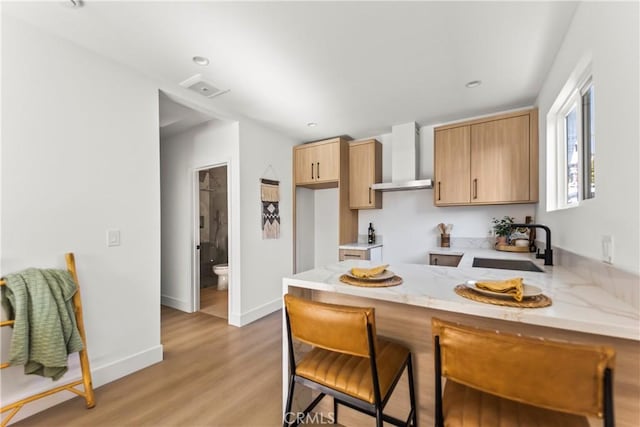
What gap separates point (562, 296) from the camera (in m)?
1.13

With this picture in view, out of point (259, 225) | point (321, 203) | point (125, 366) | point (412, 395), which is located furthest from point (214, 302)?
point (412, 395)

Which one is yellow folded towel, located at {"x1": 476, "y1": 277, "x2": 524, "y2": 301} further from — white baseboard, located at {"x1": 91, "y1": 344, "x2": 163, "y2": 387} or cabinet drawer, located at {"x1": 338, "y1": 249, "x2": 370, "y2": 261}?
white baseboard, located at {"x1": 91, "y1": 344, "x2": 163, "y2": 387}

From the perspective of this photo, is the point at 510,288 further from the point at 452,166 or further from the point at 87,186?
the point at 87,186

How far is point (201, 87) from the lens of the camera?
8.34 feet

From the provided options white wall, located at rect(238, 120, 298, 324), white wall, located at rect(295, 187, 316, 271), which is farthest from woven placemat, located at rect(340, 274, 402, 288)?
white wall, located at rect(295, 187, 316, 271)

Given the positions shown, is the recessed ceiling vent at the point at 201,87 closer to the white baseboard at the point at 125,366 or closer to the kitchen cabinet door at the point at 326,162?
the kitchen cabinet door at the point at 326,162

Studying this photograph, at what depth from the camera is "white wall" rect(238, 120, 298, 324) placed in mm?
3312

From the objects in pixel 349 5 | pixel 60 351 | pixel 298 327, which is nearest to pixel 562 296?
pixel 298 327

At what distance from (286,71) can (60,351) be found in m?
2.49

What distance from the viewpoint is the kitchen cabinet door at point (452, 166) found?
316cm

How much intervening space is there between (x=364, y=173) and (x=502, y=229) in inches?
69.6

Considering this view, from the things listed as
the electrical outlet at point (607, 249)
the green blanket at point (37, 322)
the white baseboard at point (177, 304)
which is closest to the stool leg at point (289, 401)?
the green blanket at point (37, 322)

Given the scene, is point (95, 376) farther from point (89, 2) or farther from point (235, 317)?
point (89, 2)

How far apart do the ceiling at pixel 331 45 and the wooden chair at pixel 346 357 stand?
1.70 m
